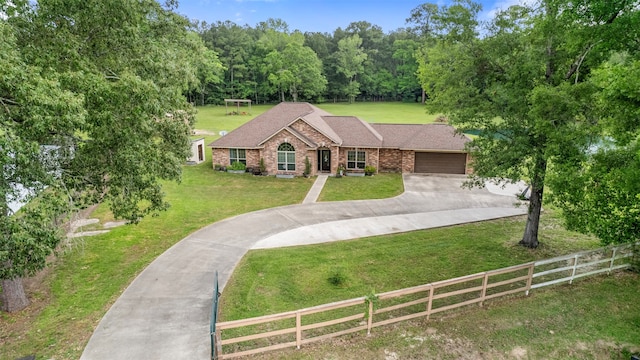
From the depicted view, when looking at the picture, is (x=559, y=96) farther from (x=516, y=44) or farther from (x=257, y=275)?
(x=257, y=275)

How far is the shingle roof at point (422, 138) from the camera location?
89.6 feet

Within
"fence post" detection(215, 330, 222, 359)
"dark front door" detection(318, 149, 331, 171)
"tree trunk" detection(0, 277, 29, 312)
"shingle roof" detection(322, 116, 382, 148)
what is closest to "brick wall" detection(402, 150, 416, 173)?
"shingle roof" detection(322, 116, 382, 148)

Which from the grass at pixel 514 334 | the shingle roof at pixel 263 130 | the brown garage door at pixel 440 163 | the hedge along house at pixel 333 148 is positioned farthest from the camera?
the brown garage door at pixel 440 163

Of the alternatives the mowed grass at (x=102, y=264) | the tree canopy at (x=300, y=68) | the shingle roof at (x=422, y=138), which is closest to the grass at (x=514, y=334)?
the mowed grass at (x=102, y=264)

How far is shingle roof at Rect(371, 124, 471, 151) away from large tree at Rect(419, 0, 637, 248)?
11.4 meters

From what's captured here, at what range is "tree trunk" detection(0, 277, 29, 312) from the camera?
10.2 m

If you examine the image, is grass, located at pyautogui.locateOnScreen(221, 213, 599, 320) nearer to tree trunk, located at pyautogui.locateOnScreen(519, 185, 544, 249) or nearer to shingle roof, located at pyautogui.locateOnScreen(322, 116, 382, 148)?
tree trunk, located at pyautogui.locateOnScreen(519, 185, 544, 249)

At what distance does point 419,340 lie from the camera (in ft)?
29.7

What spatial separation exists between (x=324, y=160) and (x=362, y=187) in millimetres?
4418

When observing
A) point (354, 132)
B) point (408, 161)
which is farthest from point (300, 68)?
point (408, 161)

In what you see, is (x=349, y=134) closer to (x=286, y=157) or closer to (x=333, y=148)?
(x=333, y=148)

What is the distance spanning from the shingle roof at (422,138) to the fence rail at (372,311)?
48.6 feet

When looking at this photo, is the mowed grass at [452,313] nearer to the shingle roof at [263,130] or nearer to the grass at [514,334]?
the grass at [514,334]

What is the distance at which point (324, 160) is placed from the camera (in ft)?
90.0
